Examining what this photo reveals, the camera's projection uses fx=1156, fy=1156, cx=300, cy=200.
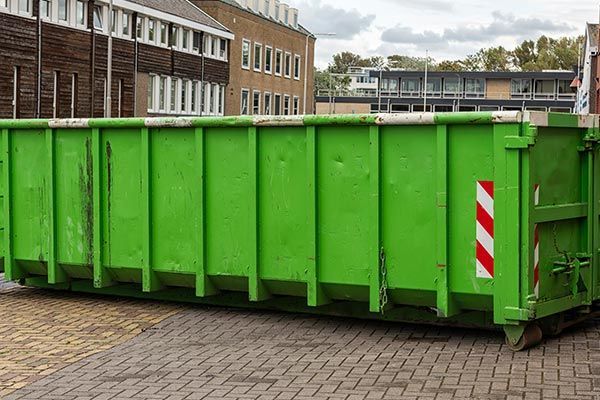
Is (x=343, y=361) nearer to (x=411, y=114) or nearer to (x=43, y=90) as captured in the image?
(x=411, y=114)

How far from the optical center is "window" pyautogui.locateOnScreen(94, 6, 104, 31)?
5231cm

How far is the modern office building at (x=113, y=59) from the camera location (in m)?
45.4

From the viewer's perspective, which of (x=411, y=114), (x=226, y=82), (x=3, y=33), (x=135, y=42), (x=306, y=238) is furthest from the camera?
(x=226, y=82)

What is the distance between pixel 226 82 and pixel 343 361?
6415 cm

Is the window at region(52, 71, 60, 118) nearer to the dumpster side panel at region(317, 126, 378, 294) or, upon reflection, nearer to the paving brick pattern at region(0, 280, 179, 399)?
the paving brick pattern at region(0, 280, 179, 399)

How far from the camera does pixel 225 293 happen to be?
1131 centimetres

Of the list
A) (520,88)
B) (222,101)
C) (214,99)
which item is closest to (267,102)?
(222,101)

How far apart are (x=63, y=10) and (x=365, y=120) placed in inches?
1648

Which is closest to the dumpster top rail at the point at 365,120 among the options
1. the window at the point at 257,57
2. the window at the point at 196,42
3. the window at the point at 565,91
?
the window at the point at 196,42

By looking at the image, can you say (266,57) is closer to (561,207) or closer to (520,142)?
(561,207)

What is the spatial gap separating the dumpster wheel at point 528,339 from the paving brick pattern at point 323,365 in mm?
67

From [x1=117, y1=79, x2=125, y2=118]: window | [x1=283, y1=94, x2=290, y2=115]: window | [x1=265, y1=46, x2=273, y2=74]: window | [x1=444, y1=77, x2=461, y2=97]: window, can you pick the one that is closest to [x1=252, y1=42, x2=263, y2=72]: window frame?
[x1=265, y1=46, x2=273, y2=74]: window

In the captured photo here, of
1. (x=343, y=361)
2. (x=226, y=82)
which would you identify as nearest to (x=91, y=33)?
(x=226, y=82)

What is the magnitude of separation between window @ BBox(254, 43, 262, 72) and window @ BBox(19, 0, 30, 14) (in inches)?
1285
